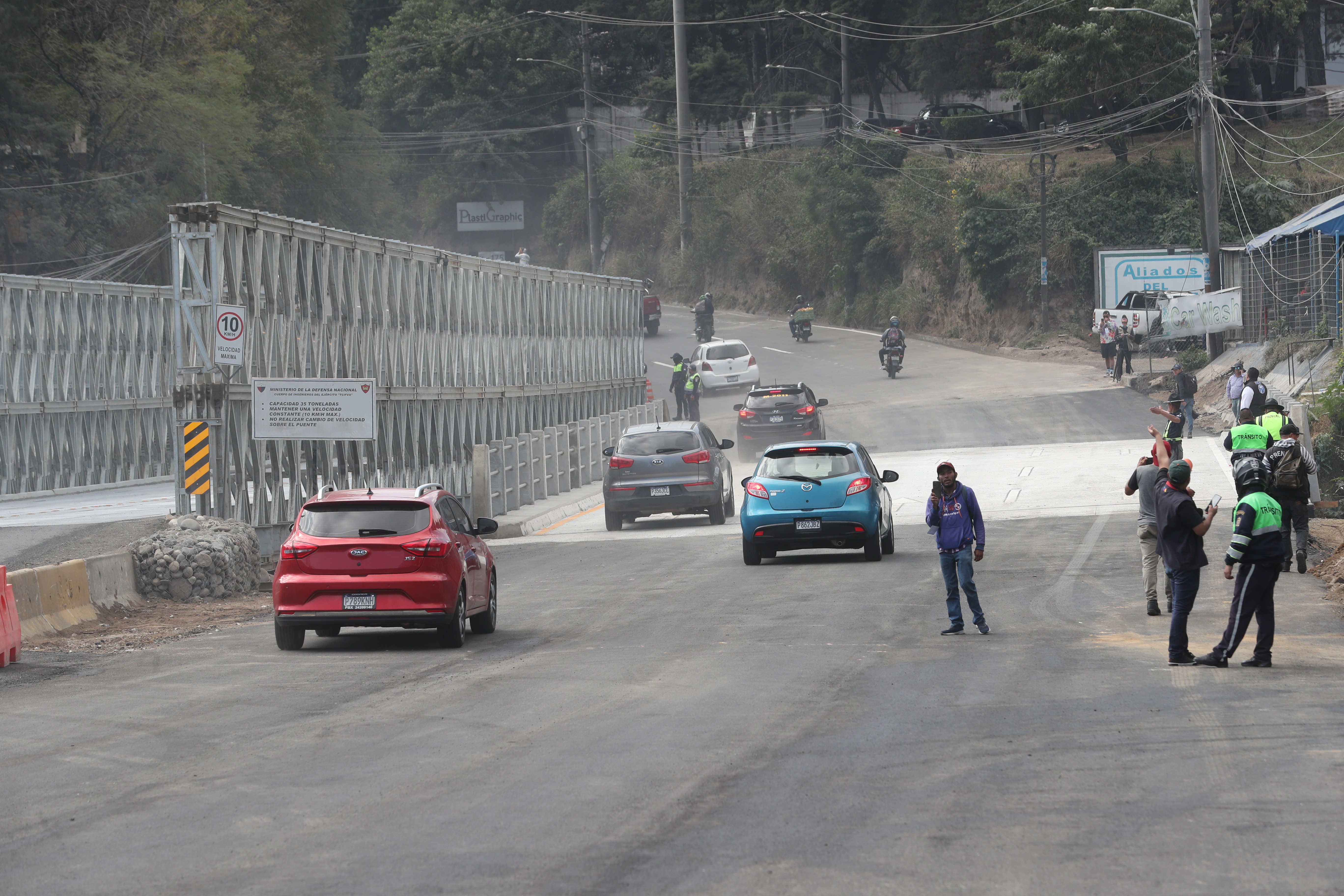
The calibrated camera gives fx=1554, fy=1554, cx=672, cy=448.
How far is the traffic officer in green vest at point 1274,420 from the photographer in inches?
715

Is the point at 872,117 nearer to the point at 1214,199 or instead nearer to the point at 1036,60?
the point at 1036,60

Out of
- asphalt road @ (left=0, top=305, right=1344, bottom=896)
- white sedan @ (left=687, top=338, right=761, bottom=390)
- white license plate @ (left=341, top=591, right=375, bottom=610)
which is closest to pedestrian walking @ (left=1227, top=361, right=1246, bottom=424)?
asphalt road @ (left=0, top=305, right=1344, bottom=896)

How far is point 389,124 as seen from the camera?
95938 mm

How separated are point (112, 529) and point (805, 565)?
368 inches

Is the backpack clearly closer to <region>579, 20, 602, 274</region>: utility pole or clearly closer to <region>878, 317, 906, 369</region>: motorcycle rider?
<region>878, 317, 906, 369</region>: motorcycle rider

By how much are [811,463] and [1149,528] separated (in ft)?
18.5

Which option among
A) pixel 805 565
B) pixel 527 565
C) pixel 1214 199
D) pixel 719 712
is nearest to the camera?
pixel 719 712

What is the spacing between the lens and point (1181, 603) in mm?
11711

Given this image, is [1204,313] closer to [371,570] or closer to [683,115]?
[371,570]

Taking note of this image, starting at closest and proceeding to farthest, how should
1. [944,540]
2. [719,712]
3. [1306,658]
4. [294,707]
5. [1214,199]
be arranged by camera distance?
[719,712] < [294,707] < [1306,658] < [944,540] < [1214,199]

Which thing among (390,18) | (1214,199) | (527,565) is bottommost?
(527,565)

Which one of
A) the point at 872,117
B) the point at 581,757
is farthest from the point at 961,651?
the point at 872,117

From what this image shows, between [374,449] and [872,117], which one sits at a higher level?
[872,117]

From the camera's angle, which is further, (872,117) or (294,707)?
(872,117)
